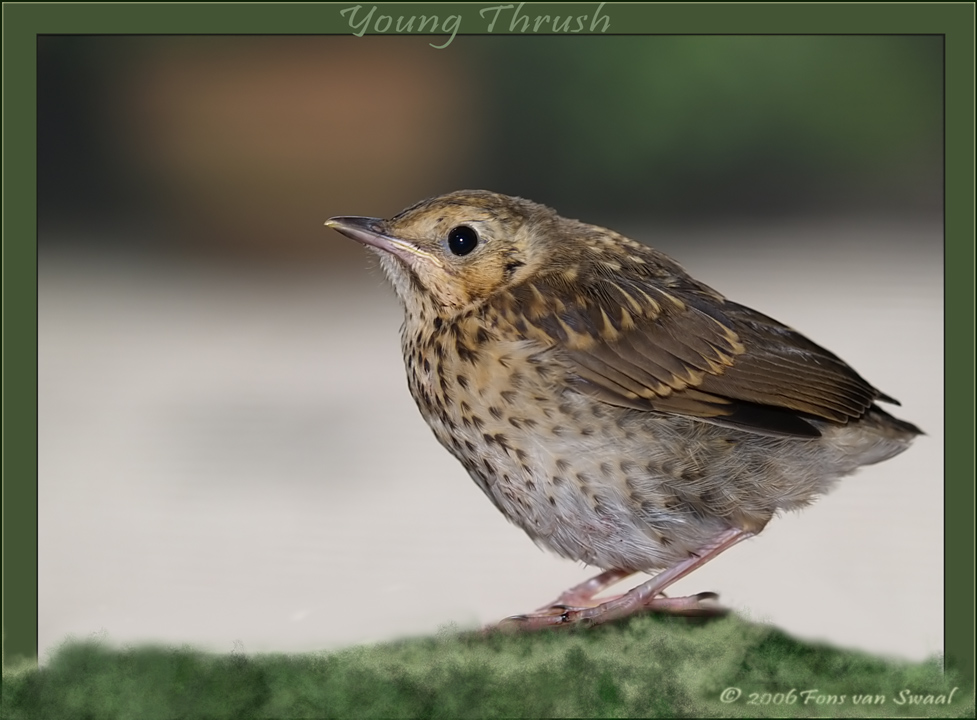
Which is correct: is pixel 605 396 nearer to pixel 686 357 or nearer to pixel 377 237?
pixel 686 357

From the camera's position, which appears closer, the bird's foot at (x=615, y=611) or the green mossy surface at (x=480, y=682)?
the green mossy surface at (x=480, y=682)

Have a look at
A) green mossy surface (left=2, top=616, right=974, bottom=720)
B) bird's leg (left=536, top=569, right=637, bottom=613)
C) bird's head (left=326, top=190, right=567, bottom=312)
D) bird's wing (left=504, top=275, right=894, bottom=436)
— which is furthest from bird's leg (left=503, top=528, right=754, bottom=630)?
bird's head (left=326, top=190, right=567, bottom=312)

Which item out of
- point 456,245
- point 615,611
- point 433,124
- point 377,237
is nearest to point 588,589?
point 615,611

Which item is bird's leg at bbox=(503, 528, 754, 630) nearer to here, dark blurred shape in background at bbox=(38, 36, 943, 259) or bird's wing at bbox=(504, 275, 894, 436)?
bird's wing at bbox=(504, 275, 894, 436)

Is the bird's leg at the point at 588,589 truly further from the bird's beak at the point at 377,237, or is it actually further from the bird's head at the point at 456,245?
the bird's beak at the point at 377,237

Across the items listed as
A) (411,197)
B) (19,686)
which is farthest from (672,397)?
(411,197)

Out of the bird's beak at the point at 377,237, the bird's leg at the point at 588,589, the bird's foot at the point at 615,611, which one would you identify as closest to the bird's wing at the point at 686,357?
the bird's beak at the point at 377,237

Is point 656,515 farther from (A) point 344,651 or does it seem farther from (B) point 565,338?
(A) point 344,651
